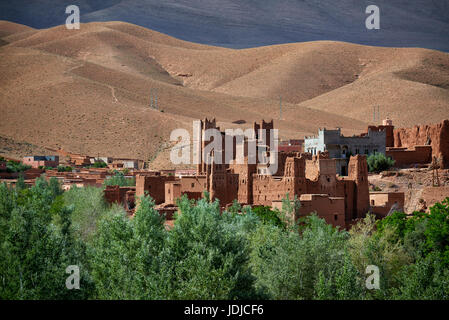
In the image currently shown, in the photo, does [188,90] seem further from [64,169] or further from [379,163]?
[379,163]

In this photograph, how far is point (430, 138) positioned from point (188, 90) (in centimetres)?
9297

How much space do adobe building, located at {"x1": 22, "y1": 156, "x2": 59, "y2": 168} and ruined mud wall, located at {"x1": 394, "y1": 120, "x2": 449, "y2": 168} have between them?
3549cm

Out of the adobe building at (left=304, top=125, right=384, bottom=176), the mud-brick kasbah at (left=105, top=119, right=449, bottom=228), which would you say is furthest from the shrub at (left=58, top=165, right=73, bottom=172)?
the adobe building at (left=304, top=125, right=384, bottom=176)

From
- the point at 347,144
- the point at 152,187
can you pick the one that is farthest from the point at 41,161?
the point at 347,144

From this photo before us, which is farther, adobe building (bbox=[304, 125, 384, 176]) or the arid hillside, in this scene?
the arid hillside

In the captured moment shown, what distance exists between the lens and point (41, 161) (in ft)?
266

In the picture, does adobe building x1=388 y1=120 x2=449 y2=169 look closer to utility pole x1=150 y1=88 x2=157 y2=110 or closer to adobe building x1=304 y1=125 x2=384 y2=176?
adobe building x1=304 y1=125 x2=384 y2=176

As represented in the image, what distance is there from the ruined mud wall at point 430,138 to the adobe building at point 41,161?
116ft

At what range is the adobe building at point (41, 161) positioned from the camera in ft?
265

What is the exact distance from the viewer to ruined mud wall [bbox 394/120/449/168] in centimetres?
5441

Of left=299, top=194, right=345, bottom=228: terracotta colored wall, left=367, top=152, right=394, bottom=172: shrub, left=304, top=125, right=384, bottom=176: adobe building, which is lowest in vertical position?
left=299, top=194, right=345, bottom=228: terracotta colored wall

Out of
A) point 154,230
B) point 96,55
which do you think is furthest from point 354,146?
point 96,55

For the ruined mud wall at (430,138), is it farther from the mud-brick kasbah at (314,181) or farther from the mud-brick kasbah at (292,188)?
the mud-brick kasbah at (292,188)

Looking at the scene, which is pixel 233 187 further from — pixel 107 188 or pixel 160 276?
pixel 160 276
